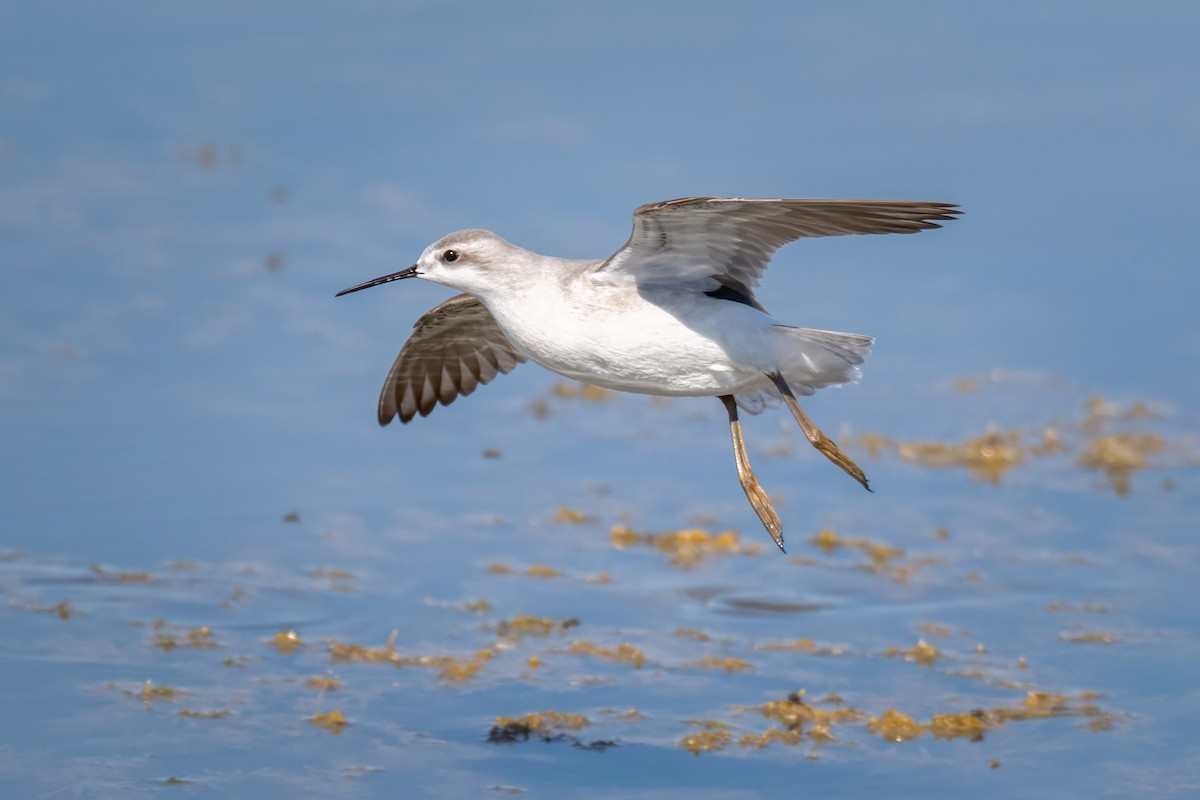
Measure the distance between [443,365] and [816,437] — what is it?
2163 mm

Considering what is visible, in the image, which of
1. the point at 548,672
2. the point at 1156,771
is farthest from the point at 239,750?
the point at 1156,771

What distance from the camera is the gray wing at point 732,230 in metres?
7.07

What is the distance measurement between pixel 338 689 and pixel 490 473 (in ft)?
7.80

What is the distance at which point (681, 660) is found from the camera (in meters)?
10.0

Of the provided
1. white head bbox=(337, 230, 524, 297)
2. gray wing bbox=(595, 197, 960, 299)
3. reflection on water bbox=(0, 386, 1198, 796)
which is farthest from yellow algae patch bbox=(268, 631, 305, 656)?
gray wing bbox=(595, 197, 960, 299)

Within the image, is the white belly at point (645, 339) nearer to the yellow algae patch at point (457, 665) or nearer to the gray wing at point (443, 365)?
the gray wing at point (443, 365)

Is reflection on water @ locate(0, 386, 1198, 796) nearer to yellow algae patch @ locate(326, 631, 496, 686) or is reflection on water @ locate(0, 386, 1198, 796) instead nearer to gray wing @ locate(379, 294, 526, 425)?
yellow algae patch @ locate(326, 631, 496, 686)

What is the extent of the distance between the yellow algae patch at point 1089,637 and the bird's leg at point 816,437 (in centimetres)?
280

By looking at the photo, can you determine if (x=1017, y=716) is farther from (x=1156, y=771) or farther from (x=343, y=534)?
(x=343, y=534)

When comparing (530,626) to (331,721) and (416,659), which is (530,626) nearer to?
(416,659)

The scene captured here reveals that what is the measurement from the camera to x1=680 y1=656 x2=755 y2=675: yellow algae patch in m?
9.91

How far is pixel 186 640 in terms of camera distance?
394 inches

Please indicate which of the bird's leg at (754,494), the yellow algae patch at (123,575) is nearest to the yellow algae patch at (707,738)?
the bird's leg at (754,494)

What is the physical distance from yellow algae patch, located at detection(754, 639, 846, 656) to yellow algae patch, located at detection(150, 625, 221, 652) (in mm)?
2678
